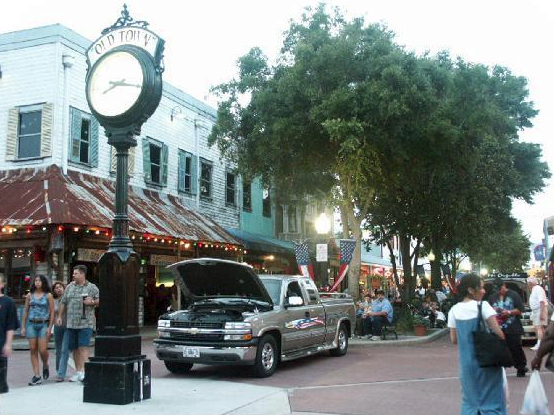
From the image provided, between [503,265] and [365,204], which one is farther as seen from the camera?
[503,265]

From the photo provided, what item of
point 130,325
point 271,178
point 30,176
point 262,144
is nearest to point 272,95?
point 262,144

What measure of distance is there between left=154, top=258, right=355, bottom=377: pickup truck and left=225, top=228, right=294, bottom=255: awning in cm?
1454

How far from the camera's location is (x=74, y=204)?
17.7 meters

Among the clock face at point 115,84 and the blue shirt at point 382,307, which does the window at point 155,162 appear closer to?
the blue shirt at point 382,307

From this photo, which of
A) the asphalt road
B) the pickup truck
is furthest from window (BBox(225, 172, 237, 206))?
the pickup truck

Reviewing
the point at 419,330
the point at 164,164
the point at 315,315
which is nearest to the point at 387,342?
the point at 419,330

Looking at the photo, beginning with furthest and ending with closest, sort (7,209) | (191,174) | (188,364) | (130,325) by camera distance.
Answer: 1. (191,174)
2. (7,209)
3. (188,364)
4. (130,325)

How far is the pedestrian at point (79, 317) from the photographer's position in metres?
9.98

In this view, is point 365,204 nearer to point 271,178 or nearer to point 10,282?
point 271,178

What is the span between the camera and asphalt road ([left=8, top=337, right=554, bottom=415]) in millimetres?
8328

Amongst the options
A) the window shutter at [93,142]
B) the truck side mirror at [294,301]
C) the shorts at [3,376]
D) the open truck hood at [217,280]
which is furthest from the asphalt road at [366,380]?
the window shutter at [93,142]

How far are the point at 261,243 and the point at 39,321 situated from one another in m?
19.4

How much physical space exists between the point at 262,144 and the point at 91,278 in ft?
23.6

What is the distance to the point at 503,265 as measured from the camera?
61.7m
